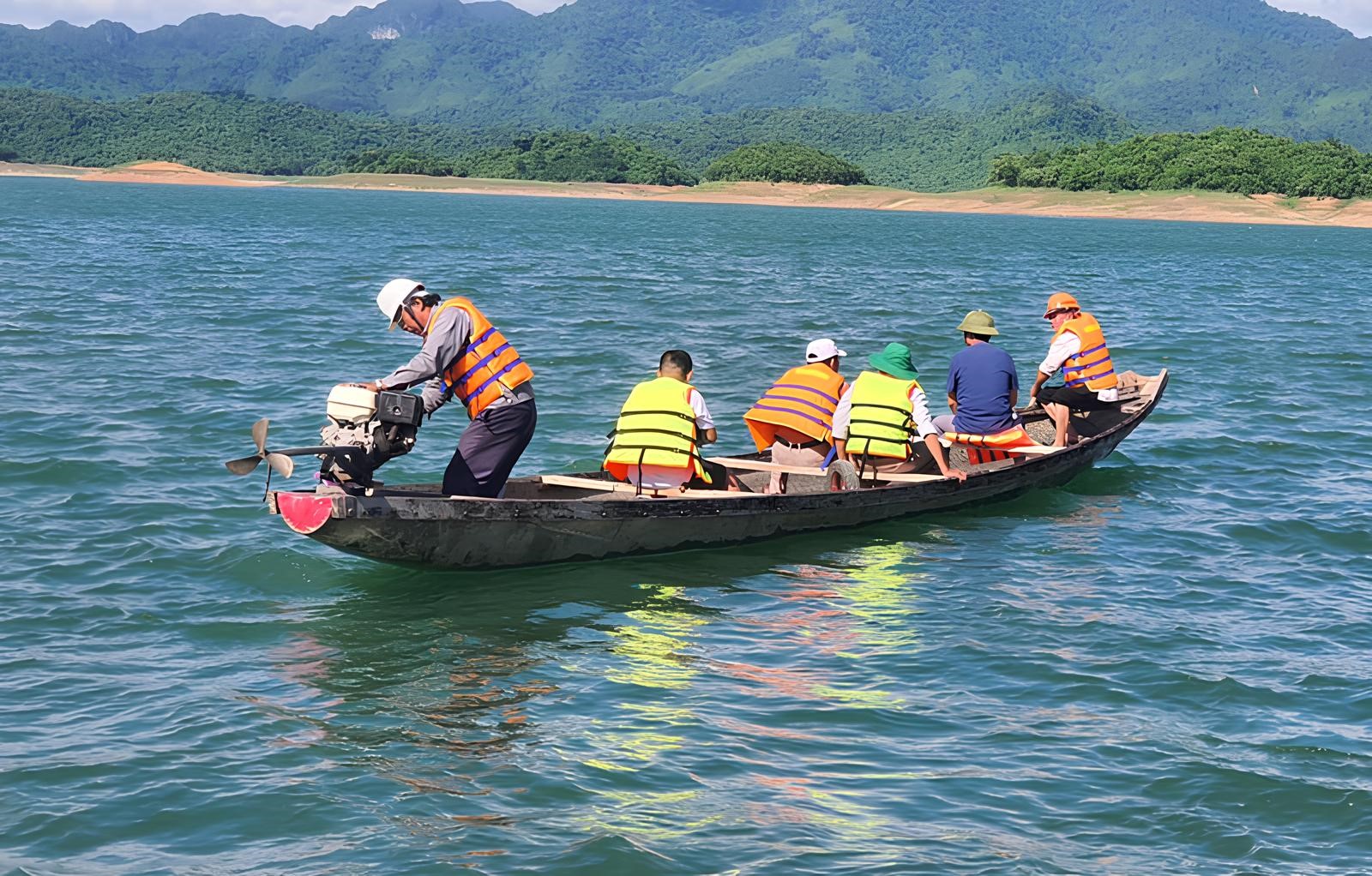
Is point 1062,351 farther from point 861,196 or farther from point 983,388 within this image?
point 861,196

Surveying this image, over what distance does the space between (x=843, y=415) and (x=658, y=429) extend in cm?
264

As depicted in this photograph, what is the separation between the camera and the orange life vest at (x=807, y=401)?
14.9 metres

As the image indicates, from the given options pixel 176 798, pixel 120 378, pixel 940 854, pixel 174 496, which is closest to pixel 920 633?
pixel 940 854

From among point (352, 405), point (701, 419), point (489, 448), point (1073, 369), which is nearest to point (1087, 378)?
point (1073, 369)

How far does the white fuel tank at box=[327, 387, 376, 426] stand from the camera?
36.2 ft

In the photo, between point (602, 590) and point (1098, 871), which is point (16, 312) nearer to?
point (602, 590)

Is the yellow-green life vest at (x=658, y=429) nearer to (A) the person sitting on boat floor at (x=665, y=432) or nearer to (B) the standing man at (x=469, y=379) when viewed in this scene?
(A) the person sitting on boat floor at (x=665, y=432)

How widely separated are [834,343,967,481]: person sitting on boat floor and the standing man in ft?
13.2

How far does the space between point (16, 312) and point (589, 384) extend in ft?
41.2

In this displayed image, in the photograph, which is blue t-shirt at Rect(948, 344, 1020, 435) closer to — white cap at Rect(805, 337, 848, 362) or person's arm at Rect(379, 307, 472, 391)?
white cap at Rect(805, 337, 848, 362)

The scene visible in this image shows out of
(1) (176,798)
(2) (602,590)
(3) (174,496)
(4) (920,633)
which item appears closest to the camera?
(1) (176,798)

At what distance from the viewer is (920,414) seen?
14727 millimetres

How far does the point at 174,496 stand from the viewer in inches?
595

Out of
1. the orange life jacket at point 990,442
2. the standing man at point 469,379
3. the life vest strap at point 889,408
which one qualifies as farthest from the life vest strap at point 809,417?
the standing man at point 469,379
